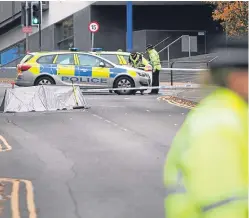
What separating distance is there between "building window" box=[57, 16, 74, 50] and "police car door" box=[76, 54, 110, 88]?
19.1 metres

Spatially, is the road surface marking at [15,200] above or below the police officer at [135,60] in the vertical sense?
below

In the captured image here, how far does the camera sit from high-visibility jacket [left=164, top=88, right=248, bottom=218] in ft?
5.71

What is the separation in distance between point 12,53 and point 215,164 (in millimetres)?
41109

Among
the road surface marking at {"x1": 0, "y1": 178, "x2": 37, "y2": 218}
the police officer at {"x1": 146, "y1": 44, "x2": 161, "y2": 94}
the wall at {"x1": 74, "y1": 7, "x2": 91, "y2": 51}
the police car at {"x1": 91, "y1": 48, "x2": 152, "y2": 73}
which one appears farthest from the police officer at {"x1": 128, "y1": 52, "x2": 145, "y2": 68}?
the wall at {"x1": 74, "y1": 7, "x2": 91, "y2": 51}

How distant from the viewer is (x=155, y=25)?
39.8 m

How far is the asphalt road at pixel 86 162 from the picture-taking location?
21.7 feet

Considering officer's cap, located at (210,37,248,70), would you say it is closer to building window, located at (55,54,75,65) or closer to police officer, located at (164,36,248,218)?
police officer, located at (164,36,248,218)

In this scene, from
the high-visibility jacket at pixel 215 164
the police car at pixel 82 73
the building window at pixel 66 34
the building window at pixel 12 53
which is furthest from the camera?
the building window at pixel 12 53

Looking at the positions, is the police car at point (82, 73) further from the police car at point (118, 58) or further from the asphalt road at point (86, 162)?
the asphalt road at point (86, 162)

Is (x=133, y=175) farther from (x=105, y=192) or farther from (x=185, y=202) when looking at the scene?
(x=185, y=202)

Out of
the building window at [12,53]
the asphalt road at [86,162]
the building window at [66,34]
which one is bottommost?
the asphalt road at [86,162]

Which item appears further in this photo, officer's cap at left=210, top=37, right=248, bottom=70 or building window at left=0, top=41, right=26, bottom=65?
building window at left=0, top=41, right=26, bottom=65

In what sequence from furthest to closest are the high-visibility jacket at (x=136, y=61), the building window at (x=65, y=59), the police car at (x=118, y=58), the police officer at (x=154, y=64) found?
the police car at (x=118, y=58)
the high-visibility jacket at (x=136, y=61)
the police officer at (x=154, y=64)
the building window at (x=65, y=59)

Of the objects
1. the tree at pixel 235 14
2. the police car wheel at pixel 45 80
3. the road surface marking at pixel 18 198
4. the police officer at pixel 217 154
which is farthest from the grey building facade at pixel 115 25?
the police officer at pixel 217 154
